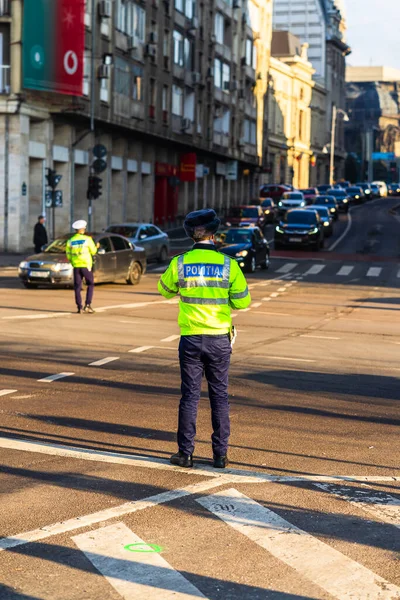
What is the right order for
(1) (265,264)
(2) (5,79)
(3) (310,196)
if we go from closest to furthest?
1. (1) (265,264)
2. (2) (5,79)
3. (3) (310,196)

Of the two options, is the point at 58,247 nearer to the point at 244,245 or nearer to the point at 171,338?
the point at 244,245

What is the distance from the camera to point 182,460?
8078 mm

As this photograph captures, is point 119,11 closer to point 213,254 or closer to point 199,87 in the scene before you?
point 199,87

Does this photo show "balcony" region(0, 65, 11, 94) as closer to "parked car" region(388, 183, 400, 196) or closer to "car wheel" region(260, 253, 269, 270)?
"car wheel" region(260, 253, 269, 270)

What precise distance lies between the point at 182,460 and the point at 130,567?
8.18 feet

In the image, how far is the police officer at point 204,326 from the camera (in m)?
8.10

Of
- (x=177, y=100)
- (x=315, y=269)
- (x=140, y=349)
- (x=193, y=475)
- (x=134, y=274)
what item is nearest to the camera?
(x=193, y=475)

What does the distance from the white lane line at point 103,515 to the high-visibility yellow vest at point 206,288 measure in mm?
1128

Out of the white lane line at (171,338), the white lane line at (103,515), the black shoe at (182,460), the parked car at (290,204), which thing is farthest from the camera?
the parked car at (290,204)

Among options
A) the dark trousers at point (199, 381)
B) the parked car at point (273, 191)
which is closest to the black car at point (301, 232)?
the parked car at point (273, 191)

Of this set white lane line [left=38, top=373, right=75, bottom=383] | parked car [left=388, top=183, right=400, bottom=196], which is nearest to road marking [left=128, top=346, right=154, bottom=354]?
white lane line [left=38, top=373, right=75, bottom=383]

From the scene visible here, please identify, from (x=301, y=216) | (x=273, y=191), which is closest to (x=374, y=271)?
(x=301, y=216)

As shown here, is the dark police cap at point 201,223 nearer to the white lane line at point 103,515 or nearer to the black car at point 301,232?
the white lane line at point 103,515

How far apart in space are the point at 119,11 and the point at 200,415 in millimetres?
46377
